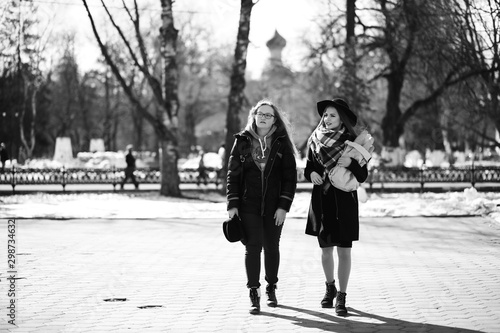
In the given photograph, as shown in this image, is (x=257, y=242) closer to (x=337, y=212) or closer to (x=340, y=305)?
(x=337, y=212)

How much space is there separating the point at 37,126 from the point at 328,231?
6165 cm

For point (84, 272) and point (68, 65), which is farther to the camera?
point (68, 65)

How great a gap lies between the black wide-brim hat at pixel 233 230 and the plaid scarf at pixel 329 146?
2.89ft

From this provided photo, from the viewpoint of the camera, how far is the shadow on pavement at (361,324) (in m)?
6.91

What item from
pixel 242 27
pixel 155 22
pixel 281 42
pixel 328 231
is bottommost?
pixel 328 231

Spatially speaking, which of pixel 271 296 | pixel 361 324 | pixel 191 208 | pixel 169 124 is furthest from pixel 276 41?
pixel 361 324

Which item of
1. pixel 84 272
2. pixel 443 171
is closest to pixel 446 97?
pixel 443 171

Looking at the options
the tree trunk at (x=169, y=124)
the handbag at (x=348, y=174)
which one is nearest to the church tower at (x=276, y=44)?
the tree trunk at (x=169, y=124)

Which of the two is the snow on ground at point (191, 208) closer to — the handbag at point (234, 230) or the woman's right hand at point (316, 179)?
the woman's right hand at point (316, 179)

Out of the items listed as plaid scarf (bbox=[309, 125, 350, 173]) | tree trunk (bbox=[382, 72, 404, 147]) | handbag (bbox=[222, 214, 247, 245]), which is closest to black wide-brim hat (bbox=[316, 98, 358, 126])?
plaid scarf (bbox=[309, 125, 350, 173])

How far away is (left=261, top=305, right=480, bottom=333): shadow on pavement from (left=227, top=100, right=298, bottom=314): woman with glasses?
60cm

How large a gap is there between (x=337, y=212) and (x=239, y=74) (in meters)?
19.5

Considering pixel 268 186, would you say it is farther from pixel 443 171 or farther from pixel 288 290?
pixel 443 171

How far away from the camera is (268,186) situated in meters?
8.03
